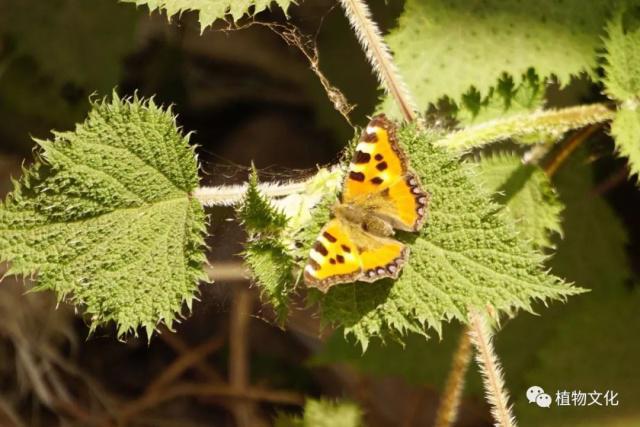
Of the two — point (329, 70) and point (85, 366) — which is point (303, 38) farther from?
point (85, 366)

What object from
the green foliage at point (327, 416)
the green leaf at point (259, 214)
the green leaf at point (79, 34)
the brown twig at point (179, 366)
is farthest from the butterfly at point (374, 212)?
the brown twig at point (179, 366)

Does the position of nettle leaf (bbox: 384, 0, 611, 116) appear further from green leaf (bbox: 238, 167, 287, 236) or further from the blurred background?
green leaf (bbox: 238, 167, 287, 236)

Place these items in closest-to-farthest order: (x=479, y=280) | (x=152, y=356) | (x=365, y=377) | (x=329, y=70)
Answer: (x=479, y=280), (x=329, y=70), (x=365, y=377), (x=152, y=356)

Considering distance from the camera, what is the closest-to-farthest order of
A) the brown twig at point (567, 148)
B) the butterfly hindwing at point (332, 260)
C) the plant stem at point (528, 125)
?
the butterfly hindwing at point (332, 260)
the plant stem at point (528, 125)
the brown twig at point (567, 148)

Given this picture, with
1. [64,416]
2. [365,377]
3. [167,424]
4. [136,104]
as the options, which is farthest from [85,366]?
[136,104]

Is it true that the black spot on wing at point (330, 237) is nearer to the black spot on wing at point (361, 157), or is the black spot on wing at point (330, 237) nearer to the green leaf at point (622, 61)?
the black spot on wing at point (361, 157)

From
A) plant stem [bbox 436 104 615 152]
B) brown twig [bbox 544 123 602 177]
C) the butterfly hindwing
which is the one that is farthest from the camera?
brown twig [bbox 544 123 602 177]

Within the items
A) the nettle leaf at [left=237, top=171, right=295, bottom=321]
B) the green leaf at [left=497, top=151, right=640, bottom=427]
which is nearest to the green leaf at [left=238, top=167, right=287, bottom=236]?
the nettle leaf at [left=237, top=171, right=295, bottom=321]
